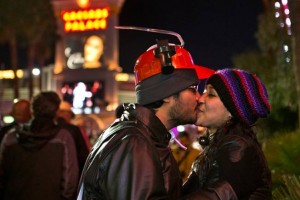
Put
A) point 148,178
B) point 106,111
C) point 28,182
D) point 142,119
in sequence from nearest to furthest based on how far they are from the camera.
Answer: point 148,178, point 142,119, point 28,182, point 106,111

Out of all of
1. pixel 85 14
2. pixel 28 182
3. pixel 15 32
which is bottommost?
pixel 28 182

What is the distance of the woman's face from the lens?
3504mm

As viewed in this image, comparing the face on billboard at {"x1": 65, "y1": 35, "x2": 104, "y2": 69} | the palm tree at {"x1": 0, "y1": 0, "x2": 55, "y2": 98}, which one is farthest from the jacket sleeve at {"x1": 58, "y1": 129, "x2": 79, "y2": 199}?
the face on billboard at {"x1": 65, "y1": 35, "x2": 104, "y2": 69}

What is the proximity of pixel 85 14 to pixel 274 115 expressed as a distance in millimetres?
44556

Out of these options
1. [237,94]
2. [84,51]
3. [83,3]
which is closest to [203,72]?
Answer: [237,94]

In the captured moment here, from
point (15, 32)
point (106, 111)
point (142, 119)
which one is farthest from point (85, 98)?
point (142, 119)

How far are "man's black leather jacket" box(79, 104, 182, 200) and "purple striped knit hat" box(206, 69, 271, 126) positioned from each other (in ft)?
2.16

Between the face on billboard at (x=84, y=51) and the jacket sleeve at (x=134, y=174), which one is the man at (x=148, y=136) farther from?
the face on billboard at (x=84, y=51)

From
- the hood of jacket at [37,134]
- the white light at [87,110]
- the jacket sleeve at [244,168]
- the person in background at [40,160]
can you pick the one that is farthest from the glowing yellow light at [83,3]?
the jacket sleeve at [244,168]

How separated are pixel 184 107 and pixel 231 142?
0.99ft

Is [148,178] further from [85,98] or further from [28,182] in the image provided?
[85,98]

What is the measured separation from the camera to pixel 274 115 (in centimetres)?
1322

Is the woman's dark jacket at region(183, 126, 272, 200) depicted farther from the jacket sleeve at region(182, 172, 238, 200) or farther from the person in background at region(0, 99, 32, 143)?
the person in background at region(0, 99, 32, 143)

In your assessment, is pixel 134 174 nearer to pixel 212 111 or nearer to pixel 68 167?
pixel 212 111
